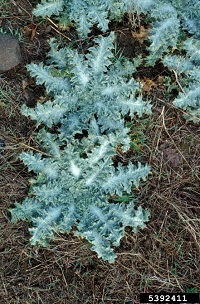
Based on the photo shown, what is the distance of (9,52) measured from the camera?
3.59m

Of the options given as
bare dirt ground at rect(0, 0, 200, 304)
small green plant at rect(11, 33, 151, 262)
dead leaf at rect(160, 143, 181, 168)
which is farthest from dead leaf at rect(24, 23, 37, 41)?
dead leaf at rect(160, 143, 181, 168)

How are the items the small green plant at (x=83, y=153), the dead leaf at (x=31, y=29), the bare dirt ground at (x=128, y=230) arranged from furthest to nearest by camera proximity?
the dead leaf at (x=31, y=29), the bare dirt ground at (x=128, y=230), the small green plant at (x=83, y=153)

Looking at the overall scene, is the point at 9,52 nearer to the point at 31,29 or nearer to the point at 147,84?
the point at 31,29

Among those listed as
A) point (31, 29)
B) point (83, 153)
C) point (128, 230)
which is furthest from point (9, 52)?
point (128, 230)

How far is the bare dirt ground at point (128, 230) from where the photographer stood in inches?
138

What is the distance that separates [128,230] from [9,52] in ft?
5.55

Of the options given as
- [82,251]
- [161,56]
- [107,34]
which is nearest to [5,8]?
[107,34]

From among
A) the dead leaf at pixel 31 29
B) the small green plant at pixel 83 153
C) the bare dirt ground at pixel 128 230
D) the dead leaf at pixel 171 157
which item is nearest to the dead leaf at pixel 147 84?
the bare dirt ground at pixel 128 230

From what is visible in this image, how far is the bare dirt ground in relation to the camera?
11.5 ft

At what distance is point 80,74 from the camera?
340 centimetres

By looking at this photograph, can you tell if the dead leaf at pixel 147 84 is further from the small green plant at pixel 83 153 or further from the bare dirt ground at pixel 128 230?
the small green plant at pixel 83 153

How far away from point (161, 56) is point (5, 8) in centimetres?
132

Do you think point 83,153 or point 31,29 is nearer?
point 83,153

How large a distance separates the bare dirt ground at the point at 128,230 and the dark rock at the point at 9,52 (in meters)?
0.06
